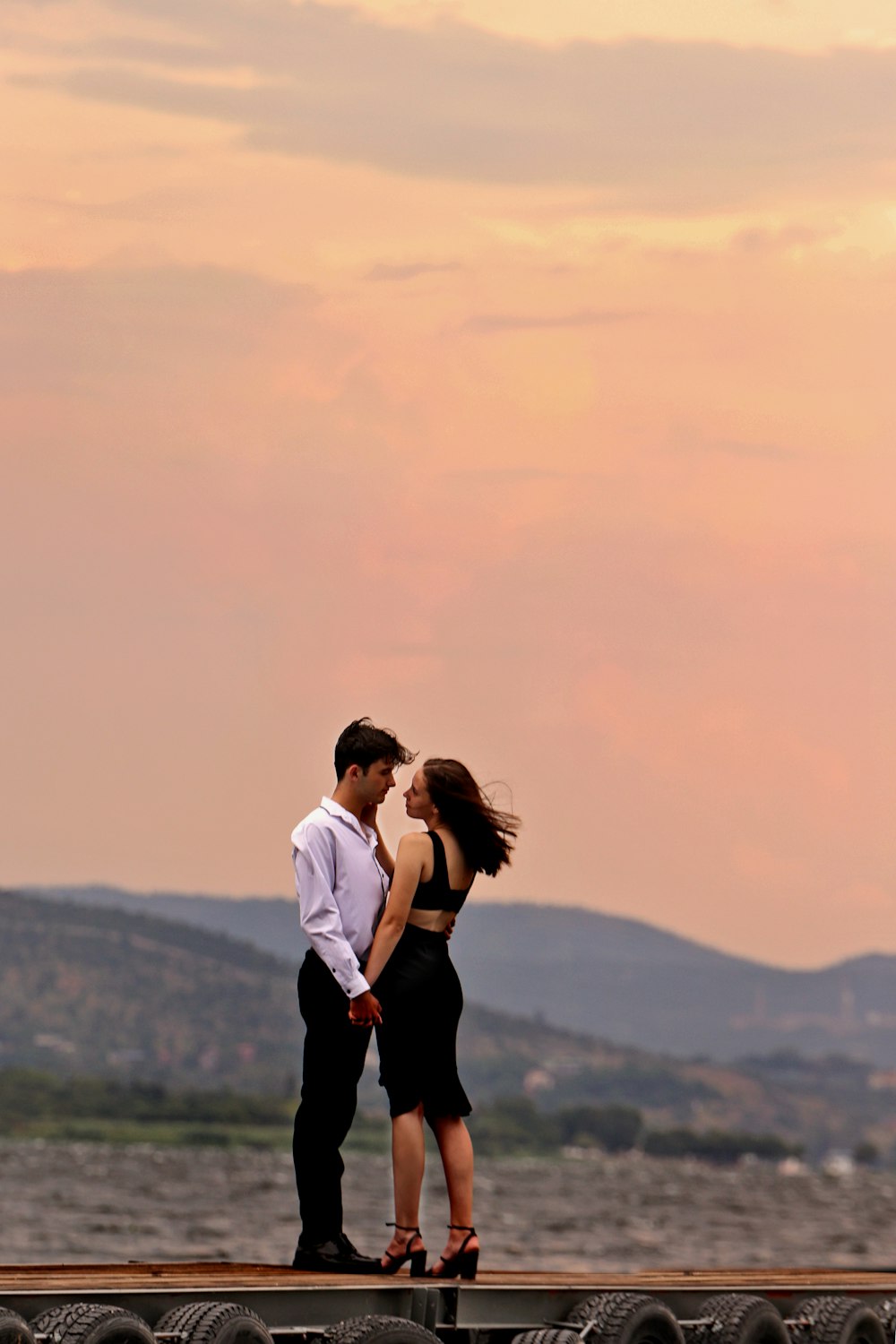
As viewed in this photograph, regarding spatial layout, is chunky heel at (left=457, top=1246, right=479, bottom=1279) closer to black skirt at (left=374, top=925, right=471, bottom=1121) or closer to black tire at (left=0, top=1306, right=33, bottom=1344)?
black skirt at (left=374, top=925, right=471, bottom=1121)

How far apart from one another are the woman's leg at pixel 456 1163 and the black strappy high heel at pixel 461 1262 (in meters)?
0.08

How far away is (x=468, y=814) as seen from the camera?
37.0 feet

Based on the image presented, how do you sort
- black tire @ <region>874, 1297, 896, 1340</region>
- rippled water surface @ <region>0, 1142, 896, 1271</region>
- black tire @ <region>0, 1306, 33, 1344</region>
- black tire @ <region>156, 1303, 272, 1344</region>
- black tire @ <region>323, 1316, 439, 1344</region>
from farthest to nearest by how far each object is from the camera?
rippled water surface @ <region>0, 1142, 896, 1271</region>
black tire @ <region>874, 1297, 896, 1340</region>
black tire @ <region>323, 1316, 439, 1344</region>
black tire @ <region>156, 1303, 272, 1344</region>
black tire @ <region>0, 1306, 33, 1344</region>

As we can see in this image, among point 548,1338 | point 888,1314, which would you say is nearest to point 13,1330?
point 548,1338

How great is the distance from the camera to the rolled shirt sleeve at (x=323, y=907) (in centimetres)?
1118

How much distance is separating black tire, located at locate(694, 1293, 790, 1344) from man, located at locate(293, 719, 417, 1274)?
4.94ft

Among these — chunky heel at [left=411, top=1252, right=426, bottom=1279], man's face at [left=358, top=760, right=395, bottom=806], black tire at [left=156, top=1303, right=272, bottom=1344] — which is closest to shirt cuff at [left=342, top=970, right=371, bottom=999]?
man's face at [left=358, top=760, right=395, bottom=806]

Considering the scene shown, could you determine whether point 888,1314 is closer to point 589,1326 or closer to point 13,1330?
point 589,1326

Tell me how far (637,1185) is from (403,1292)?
175 meters

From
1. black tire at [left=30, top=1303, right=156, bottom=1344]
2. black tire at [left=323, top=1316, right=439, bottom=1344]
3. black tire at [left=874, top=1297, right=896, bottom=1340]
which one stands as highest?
black tire at [left=30, top=1303, right=156, bottom=1344]

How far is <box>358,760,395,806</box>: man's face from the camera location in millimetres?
11406

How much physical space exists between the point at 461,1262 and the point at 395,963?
1301mm

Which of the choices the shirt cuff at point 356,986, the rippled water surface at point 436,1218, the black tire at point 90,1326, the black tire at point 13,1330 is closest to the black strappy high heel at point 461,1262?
the shirt cuff at point 356,986

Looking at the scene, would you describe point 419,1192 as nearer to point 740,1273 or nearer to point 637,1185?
point 740,1273
